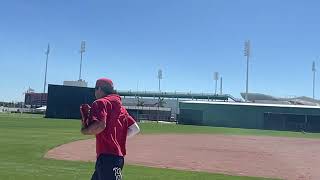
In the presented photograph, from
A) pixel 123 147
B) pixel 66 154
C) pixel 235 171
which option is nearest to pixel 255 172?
pixel 235 171

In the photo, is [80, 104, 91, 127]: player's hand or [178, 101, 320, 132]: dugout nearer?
[80, 104, 91, 127]: player's hand

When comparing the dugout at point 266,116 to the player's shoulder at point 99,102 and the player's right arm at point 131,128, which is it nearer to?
the player's right arm at point 131,128

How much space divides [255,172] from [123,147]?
1262 cm

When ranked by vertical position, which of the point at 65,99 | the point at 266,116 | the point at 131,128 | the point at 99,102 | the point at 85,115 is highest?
the point at 65,99

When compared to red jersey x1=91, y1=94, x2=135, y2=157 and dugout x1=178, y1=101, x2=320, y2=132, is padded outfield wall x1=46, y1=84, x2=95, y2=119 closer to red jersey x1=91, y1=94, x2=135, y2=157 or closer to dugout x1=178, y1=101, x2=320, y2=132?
dugout x1=178, y1=101, x2=320, y2=132

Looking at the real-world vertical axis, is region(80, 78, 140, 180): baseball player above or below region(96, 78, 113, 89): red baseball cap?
below

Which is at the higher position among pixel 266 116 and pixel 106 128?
pixel 106 128

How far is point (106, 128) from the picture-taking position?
6012 mm

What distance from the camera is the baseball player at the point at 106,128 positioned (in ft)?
18.9

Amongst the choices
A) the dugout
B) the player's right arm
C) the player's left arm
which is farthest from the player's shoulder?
the dugout

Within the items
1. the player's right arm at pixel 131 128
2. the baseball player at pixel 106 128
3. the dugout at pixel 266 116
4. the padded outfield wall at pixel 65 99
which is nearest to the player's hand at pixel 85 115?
Answer: the baseball player at pixel 106 128

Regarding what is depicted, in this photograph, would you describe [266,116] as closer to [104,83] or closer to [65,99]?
[65,99]

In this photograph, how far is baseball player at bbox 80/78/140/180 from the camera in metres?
5.76

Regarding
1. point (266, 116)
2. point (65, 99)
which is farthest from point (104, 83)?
point (266, 116)
